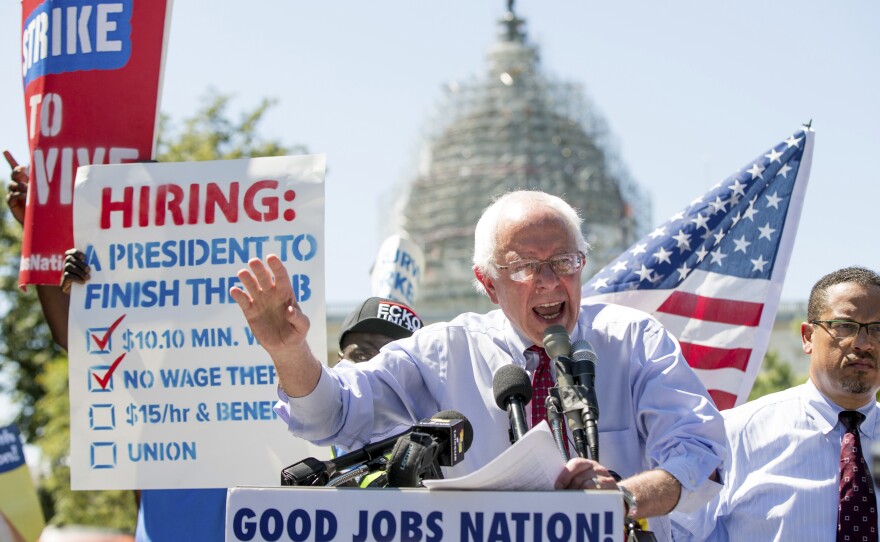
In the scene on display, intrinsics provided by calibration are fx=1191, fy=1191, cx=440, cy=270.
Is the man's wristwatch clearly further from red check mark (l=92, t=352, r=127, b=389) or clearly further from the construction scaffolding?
the construction scaffolding

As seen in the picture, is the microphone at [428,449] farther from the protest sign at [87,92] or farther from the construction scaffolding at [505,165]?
the construction scaffolding at [505,165]

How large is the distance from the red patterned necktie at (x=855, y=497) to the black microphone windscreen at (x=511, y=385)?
1608mm

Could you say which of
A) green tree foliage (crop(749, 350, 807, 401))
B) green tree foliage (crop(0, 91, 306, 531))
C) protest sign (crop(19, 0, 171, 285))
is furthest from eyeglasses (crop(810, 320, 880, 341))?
green tree foliage (crop(749, 350, 807, 401))

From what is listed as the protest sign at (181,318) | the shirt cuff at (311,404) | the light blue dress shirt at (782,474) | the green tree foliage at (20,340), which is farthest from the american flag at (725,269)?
the green tree foliage at (20,340)

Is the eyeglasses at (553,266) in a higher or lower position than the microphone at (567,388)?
higher

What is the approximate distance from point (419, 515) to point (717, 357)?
3400mm

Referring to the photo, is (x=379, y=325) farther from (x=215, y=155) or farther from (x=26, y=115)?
(x=215, y=155)

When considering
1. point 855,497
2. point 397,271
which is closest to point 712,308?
point 855,497

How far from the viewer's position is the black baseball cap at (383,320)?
5.10 metres

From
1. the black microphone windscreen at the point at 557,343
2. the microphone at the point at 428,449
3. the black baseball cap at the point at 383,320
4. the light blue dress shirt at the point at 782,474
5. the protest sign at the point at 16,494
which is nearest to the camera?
the microphone at the point at 428,449

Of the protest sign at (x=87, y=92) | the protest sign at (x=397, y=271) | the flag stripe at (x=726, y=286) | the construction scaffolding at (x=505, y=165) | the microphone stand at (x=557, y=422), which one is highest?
the construction scaffolding at (x=505, y=165)

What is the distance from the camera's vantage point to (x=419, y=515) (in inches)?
103

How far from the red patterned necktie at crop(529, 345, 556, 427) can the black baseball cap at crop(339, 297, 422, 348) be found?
1691 mm

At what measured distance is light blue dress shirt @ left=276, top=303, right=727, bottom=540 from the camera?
316 cm
